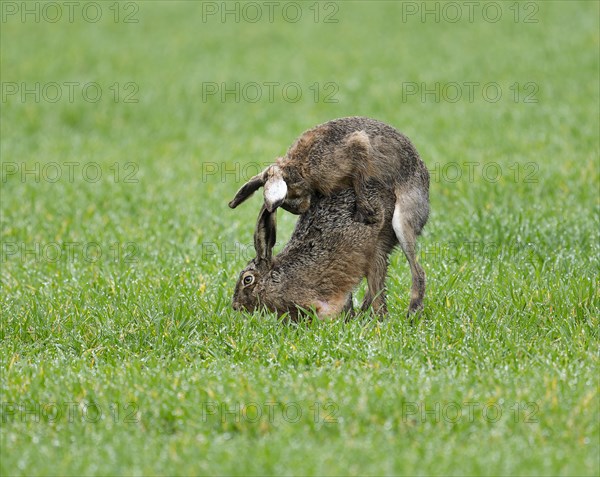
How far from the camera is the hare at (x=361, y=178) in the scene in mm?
5641

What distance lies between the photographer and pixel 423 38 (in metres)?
17.3

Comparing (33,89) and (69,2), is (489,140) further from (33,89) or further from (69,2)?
(69,2)

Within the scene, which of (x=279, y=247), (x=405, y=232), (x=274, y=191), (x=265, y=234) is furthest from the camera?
(x=279, y=247)

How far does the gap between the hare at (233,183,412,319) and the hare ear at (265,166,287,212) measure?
0.77ft

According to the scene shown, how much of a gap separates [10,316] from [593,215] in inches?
186

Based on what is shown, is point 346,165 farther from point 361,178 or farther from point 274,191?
point 274,191

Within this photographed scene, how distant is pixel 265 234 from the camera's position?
5.82 m

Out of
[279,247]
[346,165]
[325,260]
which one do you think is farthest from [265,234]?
[279,247]

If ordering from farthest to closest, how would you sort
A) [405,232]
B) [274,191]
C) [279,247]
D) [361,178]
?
1. [279,247]
2. [361,178]
3. [405,232]
4. [274,191]

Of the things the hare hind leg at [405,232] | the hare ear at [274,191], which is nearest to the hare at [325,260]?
the hare hind leg at [405,232]

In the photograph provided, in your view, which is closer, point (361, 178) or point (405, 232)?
point (405, 232)

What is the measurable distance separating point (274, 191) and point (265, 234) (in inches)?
17.1

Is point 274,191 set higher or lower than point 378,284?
higher

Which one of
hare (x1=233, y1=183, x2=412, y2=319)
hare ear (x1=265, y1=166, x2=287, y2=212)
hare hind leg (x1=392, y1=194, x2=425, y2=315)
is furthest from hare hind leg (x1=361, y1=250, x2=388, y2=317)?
hare ear (x1=265, y1=166, x2=287, y2=212)
